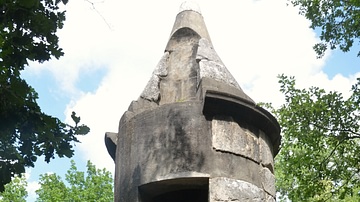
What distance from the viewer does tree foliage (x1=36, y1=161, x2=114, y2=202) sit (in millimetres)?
18547

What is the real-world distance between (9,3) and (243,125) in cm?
286

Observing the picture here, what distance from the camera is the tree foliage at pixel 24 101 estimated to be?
304 cm

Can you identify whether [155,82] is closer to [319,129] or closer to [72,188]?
[319,129]

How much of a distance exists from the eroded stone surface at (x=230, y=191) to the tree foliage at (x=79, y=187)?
1444cm

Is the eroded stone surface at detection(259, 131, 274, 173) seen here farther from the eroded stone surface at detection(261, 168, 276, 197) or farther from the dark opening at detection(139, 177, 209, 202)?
the dark opening at detection(139, 177, 209, 202)

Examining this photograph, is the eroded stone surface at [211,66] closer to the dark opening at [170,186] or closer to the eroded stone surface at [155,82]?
the eroded stone surface at [155,82]

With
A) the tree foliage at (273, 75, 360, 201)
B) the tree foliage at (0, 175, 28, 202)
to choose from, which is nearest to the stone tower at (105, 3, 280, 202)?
the tree foliage at (273, 75, 360, 201)

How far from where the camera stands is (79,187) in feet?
65.0

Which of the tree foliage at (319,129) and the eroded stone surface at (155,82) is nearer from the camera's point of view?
the eroded stone surface at (155,82)

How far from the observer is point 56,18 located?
367cm

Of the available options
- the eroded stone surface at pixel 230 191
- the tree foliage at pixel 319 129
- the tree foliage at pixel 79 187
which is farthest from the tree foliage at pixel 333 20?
the tree foliage at pixel 79 187

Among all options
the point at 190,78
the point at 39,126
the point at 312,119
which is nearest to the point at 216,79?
the point at 190,78

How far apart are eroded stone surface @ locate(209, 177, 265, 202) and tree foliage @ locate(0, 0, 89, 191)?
5.46ft

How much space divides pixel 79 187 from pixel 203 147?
16077 millimetres
